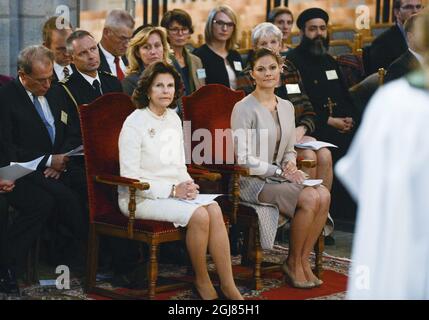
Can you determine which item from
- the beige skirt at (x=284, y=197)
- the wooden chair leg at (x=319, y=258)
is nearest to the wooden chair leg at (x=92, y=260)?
the beige skirt at (x=284, y=197)

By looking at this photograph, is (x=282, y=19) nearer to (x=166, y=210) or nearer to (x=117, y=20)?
(x=117, y=20)

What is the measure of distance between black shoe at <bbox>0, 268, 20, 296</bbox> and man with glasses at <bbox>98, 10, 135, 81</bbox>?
1875 mm

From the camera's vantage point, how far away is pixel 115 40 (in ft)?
22.1

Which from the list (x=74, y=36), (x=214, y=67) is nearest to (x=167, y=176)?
(x=74, y=36)

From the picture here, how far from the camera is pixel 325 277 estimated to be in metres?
5.95

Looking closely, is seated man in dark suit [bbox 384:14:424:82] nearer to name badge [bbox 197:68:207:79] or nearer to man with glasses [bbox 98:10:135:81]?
name badge [bbox 197:68:207:79]

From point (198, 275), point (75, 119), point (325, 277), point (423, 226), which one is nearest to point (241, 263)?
point (325, 277)

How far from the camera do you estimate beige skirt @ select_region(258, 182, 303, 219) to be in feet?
18.8

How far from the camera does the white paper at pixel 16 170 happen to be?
216 inches

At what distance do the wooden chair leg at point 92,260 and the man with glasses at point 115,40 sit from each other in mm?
1616

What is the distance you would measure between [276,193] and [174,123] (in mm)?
776

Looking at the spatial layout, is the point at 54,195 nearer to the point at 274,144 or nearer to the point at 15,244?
the point at 15,244

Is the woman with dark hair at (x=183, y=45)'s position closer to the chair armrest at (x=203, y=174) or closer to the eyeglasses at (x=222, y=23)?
the eyeglasses at (x=222, y=23)
